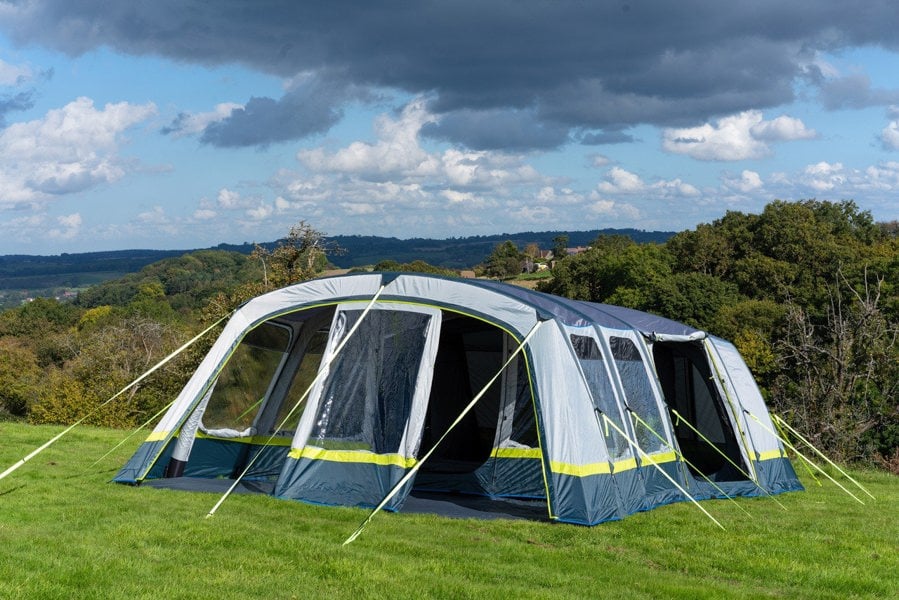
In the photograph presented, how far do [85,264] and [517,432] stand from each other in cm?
17547

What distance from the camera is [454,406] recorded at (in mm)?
11352

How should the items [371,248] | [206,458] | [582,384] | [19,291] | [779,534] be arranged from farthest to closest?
[371,248]
[19,291]
[206,458]
[582,384]
[779,534]

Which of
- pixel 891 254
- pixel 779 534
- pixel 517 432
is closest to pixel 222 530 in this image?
pixel 517 432

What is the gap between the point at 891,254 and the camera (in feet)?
153

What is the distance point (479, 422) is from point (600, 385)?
2.50 metres

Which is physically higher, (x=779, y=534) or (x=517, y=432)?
(x=517, y=432)

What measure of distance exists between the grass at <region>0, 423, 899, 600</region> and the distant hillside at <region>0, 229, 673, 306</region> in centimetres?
11152

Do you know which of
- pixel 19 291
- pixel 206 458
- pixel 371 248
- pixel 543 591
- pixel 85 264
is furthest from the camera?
pixel 85 264

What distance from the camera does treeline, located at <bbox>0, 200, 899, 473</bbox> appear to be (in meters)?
19.5

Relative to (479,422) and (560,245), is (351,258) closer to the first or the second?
(560,245)

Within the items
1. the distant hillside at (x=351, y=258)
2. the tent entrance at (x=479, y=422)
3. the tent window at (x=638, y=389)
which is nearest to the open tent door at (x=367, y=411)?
the tent entrance at (x=479, y=422)

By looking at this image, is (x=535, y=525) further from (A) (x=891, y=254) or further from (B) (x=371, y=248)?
(B) (x=371, y=248)

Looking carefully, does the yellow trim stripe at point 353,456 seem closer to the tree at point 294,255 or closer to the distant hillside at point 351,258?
the tree at point 294,255

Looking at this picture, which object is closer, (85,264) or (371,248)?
(371,248)
